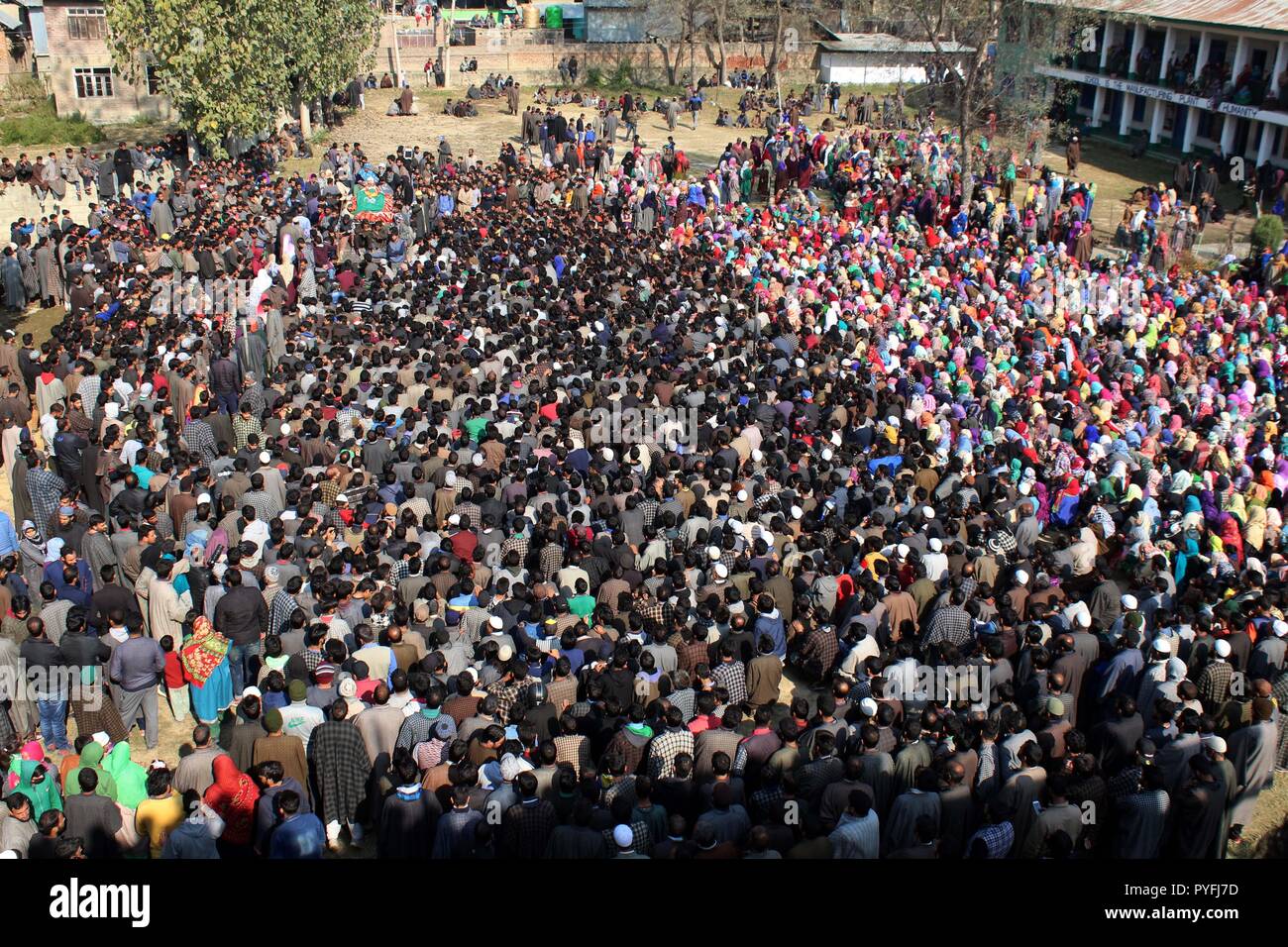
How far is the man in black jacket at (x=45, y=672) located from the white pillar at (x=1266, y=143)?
1153 inches

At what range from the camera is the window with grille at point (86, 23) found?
3441 cm

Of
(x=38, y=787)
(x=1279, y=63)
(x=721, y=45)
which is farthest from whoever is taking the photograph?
(x=721, y=45)

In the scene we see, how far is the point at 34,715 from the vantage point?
9.09 metres

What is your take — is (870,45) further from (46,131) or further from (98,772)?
(98,772)

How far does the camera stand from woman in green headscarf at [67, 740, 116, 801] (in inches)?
285

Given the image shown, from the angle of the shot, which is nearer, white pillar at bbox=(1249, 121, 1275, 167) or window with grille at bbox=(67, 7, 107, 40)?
white pillar at bbox=(1249, 121, 1275, 167)

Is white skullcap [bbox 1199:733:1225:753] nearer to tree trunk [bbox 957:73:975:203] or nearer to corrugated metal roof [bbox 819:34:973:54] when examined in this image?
tree trunk [bbox 957:73:975:203]

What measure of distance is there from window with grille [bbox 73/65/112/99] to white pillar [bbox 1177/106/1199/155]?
101 ft

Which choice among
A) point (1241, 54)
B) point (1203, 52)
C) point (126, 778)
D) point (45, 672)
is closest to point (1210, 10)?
point (1241, 54)

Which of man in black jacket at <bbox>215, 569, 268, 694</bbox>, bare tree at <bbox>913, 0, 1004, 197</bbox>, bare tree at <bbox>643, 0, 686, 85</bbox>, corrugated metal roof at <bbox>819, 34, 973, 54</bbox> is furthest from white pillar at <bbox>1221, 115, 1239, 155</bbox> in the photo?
man in black jacket at <bbox>215, 569, 268, 694</bbox>

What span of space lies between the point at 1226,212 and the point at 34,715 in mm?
26746

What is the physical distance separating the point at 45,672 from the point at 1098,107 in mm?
36433

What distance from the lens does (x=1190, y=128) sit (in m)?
32.1

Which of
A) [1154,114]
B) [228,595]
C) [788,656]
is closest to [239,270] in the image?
[228,595]
